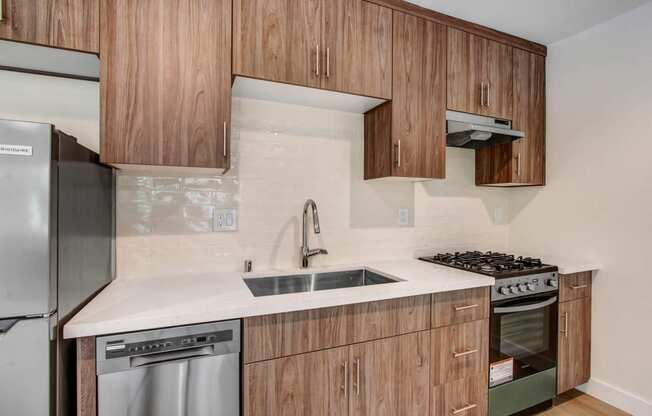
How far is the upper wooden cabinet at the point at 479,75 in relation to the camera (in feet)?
6.81

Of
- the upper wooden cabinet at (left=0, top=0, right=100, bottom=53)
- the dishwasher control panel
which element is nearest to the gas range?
the dishwasher control panel

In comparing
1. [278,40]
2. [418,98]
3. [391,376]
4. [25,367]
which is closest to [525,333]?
[391,376]

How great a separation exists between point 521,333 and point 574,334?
0.51 metres

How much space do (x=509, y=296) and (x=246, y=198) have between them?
5.18 ft

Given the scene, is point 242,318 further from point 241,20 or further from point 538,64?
point 538,64

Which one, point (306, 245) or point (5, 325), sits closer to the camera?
point (5, 325)

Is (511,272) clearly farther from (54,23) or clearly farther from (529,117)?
(54,23)

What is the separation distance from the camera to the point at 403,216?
236 cm

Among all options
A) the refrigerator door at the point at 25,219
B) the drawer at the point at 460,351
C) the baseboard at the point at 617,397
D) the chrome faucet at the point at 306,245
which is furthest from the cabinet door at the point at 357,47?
the baseboard at the point at 617,397

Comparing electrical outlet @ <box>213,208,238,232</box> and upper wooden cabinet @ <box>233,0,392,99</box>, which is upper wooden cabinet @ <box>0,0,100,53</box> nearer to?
upper wooden cabinet @ <box>233,0,392,99</box>

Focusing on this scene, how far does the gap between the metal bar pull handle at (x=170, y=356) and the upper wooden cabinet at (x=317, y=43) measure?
119 cm

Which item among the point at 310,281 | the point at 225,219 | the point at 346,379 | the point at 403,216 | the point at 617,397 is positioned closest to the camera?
the point at 346,379

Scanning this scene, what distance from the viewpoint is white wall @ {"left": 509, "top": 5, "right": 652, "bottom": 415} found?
1970 millimetres

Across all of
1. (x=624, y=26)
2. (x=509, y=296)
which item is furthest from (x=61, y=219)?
(x=624, y=26)
